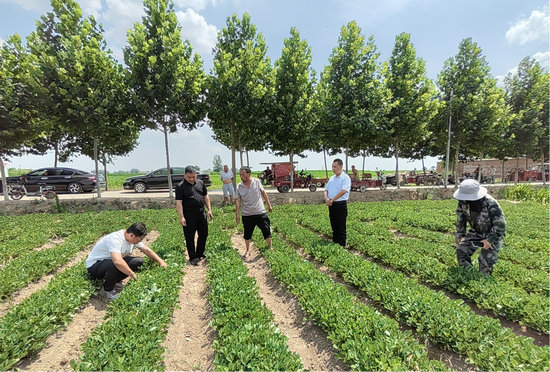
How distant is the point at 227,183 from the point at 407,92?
489 inches

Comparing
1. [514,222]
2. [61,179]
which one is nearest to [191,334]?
[514,222]

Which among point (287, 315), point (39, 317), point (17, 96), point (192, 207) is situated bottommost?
point (287, 315)

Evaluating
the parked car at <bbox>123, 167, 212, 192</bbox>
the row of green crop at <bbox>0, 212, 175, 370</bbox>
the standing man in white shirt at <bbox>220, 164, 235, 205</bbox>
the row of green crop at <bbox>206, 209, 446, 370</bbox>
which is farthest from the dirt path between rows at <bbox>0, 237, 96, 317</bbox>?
the parked car at <bbox>123, 167, 212, 192</bbox>

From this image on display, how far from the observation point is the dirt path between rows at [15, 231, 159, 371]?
2.70 meters

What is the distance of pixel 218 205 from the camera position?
43.5 ft

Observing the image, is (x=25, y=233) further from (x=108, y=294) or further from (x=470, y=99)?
(x=470, y=99)

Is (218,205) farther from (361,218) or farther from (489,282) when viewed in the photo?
(489,282)

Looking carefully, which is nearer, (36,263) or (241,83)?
(36,263)

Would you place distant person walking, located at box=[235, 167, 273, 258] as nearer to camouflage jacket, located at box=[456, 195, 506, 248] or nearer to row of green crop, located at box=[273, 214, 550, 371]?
row of green crop, located at box=[273, 214, 550, 371]

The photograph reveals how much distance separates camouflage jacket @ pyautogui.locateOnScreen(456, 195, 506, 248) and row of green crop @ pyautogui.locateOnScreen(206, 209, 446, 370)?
7.96ft

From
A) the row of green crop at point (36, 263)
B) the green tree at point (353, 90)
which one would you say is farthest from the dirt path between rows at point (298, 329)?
the green tree at point (353, 90)

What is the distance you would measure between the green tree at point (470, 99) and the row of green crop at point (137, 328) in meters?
19.0

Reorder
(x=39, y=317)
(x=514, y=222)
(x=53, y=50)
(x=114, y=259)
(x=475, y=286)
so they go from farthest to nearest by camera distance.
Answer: (x=53, y=50)
(x=514, y=222)
(x=114, y=259)
(x=475, y=286)
(x=39, y=317)

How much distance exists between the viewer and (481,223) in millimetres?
4117
